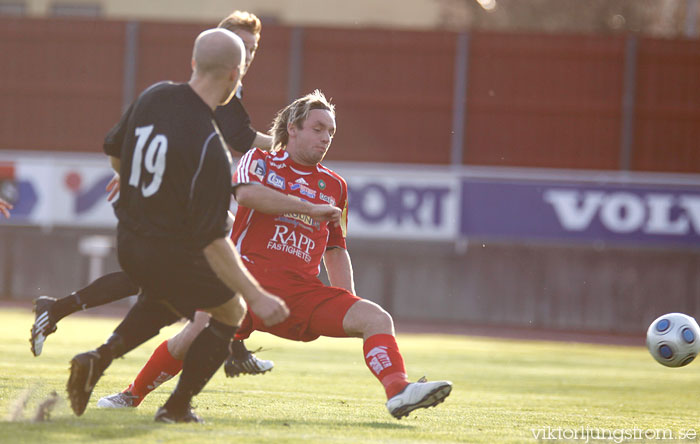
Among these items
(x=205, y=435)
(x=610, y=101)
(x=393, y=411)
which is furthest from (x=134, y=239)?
(x=610, y=101)

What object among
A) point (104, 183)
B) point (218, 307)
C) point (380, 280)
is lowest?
point (380, 280)

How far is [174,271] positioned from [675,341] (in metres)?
4.57

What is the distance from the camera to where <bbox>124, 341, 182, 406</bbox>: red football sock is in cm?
621

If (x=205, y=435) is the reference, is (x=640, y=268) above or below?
below

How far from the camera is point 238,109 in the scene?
820cm

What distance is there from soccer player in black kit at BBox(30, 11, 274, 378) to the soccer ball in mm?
2943

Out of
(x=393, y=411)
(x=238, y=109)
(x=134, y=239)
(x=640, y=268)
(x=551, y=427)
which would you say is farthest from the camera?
(x=640, y=268)

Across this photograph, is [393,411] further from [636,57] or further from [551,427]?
[636,57]

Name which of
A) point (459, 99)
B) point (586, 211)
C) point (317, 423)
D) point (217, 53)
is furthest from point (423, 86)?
point (217, 53)

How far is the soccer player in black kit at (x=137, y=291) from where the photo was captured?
625 centimetres

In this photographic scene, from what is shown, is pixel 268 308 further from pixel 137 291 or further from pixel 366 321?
pixel 137 291

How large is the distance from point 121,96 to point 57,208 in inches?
185

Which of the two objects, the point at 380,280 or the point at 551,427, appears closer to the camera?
the point at 551,427

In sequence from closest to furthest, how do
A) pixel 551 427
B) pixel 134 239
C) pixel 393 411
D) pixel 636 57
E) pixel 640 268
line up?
pixel 134 239 → pixel 393 411 → pixel 551 427 → pixel 640 268 → pixel 636 57
